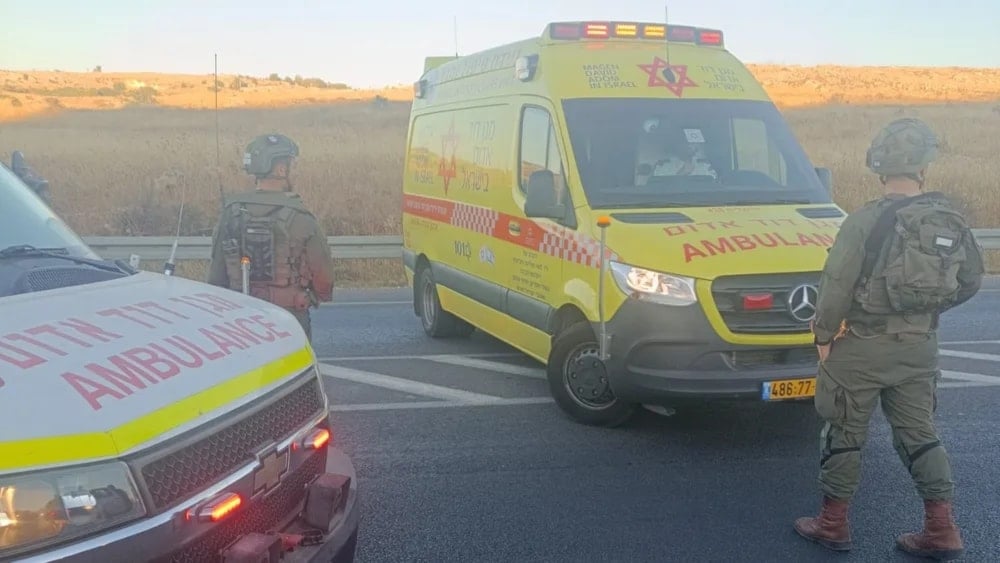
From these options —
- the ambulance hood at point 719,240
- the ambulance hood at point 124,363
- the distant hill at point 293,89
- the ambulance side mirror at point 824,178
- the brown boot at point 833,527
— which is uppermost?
the distant hill at point 293,89

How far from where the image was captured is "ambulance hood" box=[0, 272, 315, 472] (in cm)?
218

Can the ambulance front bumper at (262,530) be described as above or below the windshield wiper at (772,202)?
below

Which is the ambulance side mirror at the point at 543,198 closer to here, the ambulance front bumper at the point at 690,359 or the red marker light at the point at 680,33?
the ambulance front bumper at the point at 690,359

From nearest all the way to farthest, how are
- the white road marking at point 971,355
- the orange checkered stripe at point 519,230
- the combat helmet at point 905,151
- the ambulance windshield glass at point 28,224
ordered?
the ambulance windshield glass at point 28,224 → the combat helmet at point 905,151 → the orange checkered stripe at point 519,230 → the white road marking at point 971,355

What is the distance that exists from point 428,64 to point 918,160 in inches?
257

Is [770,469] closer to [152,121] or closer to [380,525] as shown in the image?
[380,525]

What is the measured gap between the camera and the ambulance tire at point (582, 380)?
584cm

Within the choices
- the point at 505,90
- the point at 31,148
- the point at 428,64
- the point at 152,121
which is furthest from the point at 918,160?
the point at 152,121

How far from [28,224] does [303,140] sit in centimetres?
2308

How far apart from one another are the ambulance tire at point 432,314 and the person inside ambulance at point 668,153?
2905mm

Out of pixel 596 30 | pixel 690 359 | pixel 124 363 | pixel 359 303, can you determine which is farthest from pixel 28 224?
pixel 359 303

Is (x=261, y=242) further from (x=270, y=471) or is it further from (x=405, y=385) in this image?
(x=270, y=471)

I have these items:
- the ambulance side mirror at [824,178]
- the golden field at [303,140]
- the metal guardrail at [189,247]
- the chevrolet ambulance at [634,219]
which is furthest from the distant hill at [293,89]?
the ambulance side mirror at [824,178]

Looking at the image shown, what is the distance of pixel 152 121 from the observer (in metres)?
34.8
